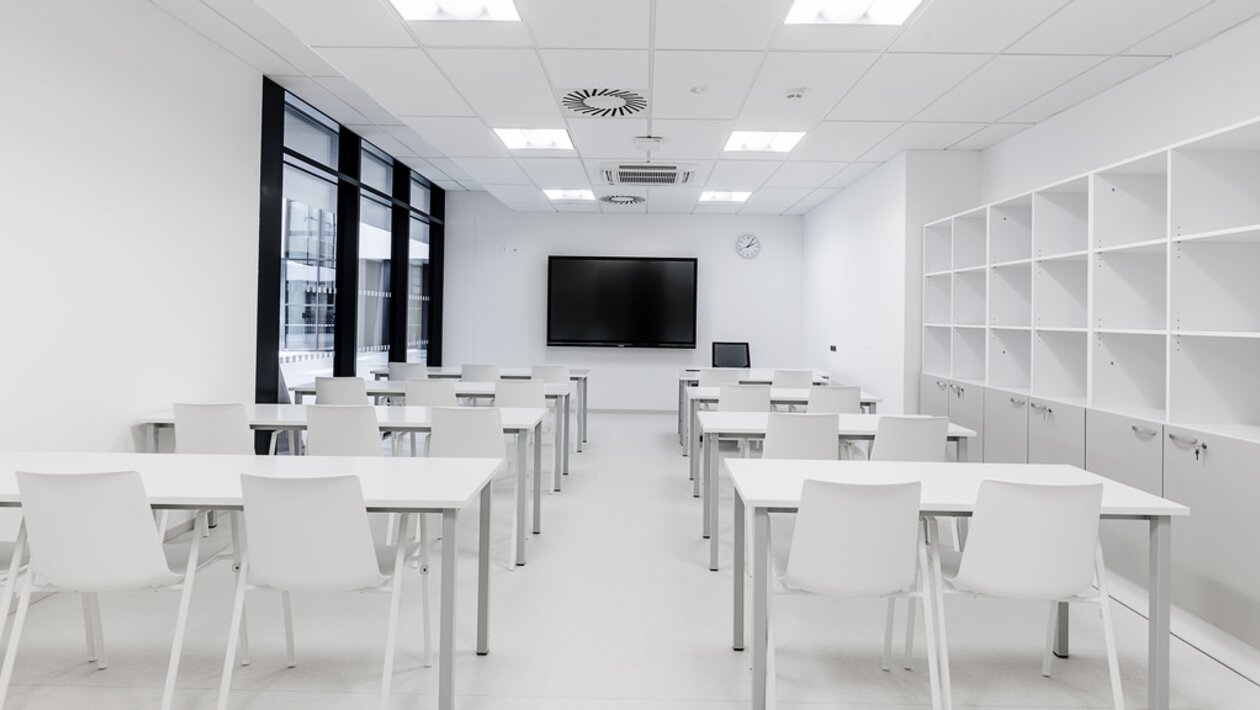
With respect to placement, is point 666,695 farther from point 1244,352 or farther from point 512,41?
point 512,41

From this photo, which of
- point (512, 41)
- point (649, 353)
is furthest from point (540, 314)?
point (512, 41)

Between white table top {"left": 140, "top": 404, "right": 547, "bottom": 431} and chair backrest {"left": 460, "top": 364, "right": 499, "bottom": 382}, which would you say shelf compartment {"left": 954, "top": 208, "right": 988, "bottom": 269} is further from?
chair backrest {"left": 460, "top": 364, "right": 499, "bottom": 382}

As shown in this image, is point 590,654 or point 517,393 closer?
point 590,654

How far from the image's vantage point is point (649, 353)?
10414mm

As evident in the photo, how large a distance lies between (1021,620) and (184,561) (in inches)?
128

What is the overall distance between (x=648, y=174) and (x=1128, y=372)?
466 cm

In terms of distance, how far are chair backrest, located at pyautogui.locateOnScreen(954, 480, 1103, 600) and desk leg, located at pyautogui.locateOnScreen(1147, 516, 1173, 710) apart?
242 mm

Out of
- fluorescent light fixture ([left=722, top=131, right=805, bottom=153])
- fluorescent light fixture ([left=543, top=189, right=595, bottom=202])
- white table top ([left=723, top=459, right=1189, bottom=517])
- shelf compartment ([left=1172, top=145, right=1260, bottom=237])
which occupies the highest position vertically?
fluorescent light fixture ([left=543, top=189, right=595, bottom=202])

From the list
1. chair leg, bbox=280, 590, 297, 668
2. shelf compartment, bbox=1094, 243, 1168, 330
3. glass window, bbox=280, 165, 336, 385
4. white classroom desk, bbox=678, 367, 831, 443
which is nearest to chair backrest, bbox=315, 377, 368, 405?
glass window, bbox=280, 165, 336, 385

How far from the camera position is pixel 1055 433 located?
4145 mm

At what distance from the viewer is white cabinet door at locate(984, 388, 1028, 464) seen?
4504 millimetres

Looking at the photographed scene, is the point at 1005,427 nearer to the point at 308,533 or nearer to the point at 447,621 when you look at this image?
the point at 447,621

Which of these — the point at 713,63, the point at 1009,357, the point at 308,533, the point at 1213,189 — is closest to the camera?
the point at 308,533

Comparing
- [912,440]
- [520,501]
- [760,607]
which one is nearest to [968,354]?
[912,440]
